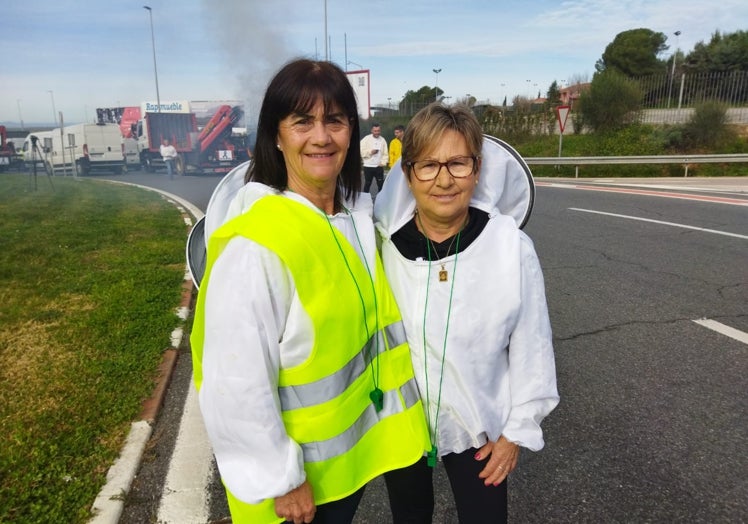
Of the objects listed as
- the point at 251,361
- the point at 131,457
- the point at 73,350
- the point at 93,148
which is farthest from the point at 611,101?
the point at 93,148

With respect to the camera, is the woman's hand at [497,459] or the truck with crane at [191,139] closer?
the woman's hand at [497,459]

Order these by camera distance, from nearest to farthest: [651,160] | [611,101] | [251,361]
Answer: [251,361], [651,160], [611,101]

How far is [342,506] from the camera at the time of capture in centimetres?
152

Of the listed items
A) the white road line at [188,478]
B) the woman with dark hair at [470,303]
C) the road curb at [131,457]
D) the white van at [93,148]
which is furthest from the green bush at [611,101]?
the white van at [93,148]

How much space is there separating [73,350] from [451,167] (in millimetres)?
3680

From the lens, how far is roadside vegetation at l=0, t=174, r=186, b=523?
8.46 ft

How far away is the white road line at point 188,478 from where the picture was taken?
2.39 metres

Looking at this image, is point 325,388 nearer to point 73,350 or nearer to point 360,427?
point 360,427

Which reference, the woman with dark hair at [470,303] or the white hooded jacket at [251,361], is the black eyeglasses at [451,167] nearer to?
the woman with dark hair at [470,303]

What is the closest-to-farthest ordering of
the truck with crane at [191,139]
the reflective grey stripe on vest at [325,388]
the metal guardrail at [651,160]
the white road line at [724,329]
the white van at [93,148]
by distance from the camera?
the reflective grey stripe on vest at [325,388] < the white road line at [724,329] < the metal guardrail at [651,160] < the truck with crane at [191,139] < the white van at [93,148]

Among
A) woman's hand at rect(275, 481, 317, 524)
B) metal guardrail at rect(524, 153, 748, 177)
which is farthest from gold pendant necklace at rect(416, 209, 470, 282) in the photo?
metal guardrail at rect(524, 153, 748, 177)

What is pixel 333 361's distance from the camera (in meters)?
1.31

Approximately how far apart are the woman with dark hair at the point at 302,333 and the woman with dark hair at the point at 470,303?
0.31 ft

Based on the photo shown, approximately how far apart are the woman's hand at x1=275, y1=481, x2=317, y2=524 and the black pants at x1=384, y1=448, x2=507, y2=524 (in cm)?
48
